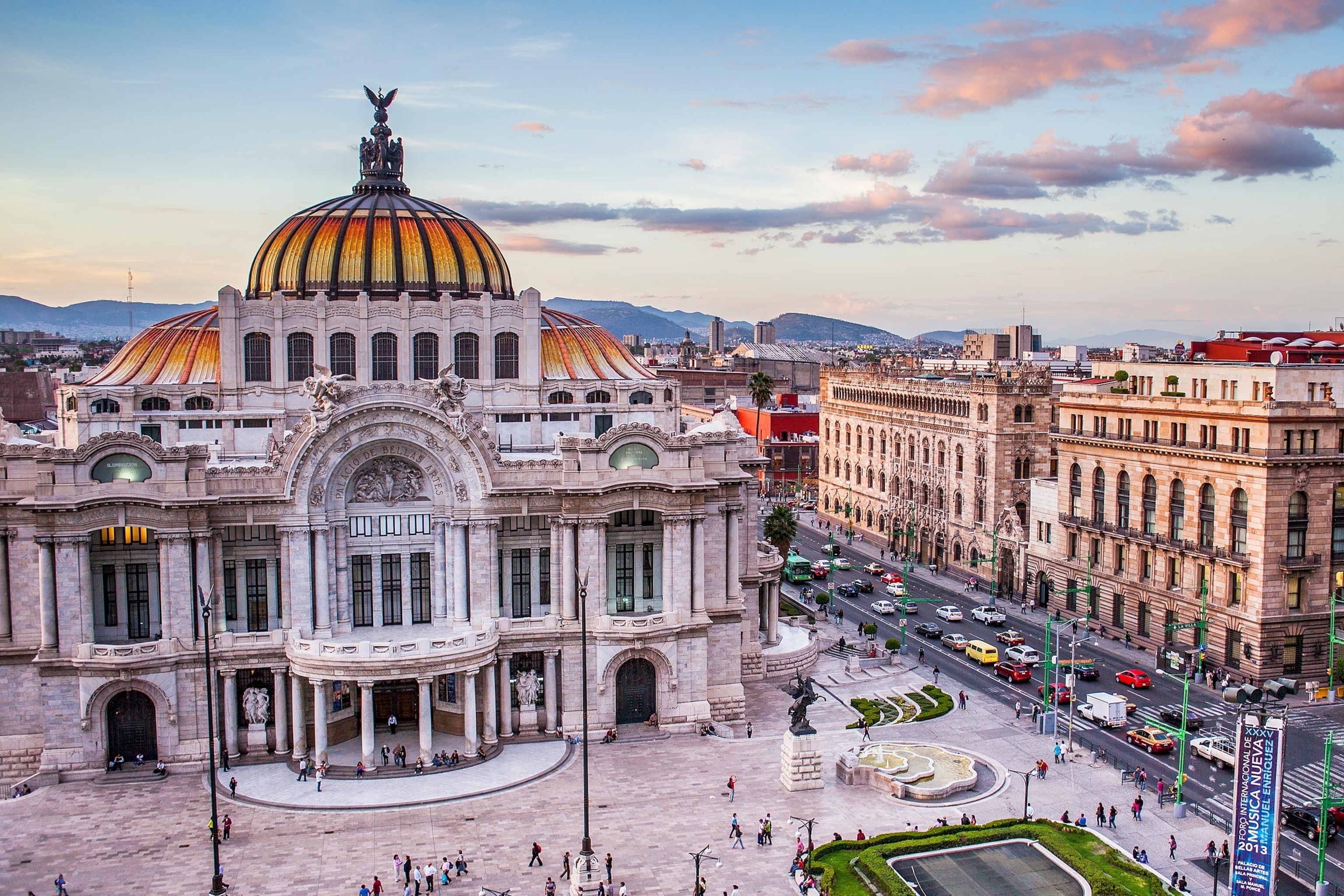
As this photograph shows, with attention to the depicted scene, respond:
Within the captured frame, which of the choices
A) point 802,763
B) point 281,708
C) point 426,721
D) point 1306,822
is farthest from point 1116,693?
point 281,708

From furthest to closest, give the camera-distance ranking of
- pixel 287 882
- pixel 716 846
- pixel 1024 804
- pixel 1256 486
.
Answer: pixel 1256 486 < pixel 1024 804 < pixel 716 846 < pixel 287 882

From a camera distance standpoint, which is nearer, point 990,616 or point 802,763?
point 802,763

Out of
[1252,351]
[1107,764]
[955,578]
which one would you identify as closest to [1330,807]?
[1107,764]

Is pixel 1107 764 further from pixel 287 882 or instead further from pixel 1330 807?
pixel 287 882

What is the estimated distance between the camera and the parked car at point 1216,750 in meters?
65.4

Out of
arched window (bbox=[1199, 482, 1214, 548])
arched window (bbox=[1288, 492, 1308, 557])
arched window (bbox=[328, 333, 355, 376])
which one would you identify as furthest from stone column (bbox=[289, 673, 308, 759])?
arched window (bbox=[1288, 492, 1308, 557])

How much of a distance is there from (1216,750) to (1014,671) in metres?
17.3

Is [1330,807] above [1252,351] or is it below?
below

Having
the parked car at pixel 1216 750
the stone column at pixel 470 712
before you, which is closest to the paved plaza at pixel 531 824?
the stone column at pixel 470 712

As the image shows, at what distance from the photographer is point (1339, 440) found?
80.4m

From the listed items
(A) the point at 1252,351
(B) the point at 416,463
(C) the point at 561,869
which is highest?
(A) the point at 1252,351

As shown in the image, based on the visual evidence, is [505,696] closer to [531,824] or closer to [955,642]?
[531,824]

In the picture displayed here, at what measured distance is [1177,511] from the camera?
287ft

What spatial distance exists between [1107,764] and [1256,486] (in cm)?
2476
